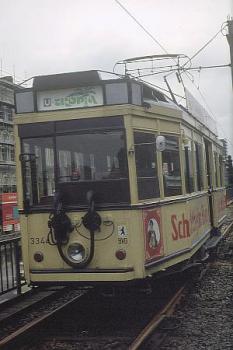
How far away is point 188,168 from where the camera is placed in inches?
354

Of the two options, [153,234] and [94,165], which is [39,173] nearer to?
[94,165]

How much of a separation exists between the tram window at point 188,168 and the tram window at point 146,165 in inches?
45.7

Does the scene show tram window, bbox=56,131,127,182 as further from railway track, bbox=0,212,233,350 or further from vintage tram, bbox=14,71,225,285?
→ railway track, bbox=0,212,233,350

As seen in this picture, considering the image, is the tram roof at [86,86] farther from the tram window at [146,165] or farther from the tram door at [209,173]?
the tram door at [209,173]

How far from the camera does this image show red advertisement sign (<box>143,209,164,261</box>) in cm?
719

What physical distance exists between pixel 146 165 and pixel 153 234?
0.91 meters

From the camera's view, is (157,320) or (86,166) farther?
(86,166)

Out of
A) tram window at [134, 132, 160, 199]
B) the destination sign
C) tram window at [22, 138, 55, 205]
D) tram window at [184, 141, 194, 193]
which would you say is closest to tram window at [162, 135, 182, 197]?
tram window at [134, 132, 160, 199]

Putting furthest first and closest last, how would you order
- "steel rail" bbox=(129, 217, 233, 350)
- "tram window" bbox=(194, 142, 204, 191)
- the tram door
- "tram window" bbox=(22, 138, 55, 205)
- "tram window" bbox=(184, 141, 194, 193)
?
the tram door
"tram window" bbox=(194, 142, 204, 191)
"tram window" bbox=(184, 141, 194, 193)
"tram window" bbox=(22, 138, 55, 205)
"steel rail" bbox=(129, 217, 233, 350)

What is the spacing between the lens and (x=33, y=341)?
665cm

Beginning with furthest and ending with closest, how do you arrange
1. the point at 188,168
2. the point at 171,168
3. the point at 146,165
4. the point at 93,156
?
the point at 188,168 → the point at 171,168 → the point at 146,165 → the point at 93,156

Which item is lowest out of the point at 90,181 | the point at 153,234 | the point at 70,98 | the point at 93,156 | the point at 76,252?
the point at 76,252

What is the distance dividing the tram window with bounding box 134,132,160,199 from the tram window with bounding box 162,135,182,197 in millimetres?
288

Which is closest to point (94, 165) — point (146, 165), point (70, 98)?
point (146, 165)
